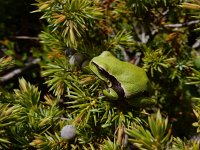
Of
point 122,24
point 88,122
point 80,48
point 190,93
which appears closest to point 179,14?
point 122,24

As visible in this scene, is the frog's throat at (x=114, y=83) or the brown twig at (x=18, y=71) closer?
the frog's throat at (x=114, y=83)

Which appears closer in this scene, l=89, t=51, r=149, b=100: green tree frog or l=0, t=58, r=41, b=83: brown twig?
l=89, t=51, r=149, b=100: green tree frog

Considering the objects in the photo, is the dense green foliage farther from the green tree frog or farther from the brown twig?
the brown twig

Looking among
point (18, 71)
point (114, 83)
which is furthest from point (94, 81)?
point (18, 71)

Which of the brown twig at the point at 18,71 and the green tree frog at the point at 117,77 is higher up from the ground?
the green tree frog at the point at 117,77

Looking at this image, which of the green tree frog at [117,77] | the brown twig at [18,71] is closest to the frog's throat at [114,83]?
the green tree frog at [117,77]

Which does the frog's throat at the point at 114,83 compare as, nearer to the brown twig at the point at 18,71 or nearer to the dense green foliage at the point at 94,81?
the dense green foliage at the point at 94,81

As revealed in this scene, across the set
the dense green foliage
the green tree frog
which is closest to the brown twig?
the dense green foliage

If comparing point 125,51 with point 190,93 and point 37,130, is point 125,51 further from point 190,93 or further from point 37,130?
point 37,130
